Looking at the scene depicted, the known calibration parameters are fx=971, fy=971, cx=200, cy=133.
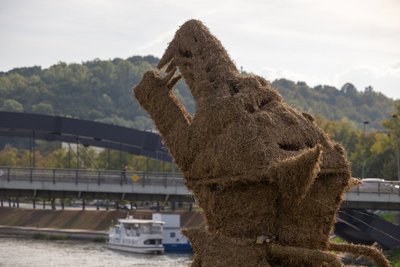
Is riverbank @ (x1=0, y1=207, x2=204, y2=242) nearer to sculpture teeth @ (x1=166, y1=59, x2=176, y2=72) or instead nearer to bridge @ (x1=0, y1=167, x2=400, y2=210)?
bridge @ (x1=0, y1=167, x2=400, y2=210)

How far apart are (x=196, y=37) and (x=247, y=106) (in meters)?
2.30

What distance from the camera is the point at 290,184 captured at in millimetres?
19094

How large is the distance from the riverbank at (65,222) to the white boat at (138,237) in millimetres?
6167

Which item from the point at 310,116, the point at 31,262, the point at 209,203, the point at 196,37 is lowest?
the point at 31,262

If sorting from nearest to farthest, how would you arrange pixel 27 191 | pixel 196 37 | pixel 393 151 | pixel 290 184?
1. pixel 290 184
2. pixel 196 37
3. pixel 27 191
4. pixel 393 151

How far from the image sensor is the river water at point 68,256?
186 feet

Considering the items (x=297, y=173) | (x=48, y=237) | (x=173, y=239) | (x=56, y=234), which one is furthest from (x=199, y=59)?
(x=56, y=234)

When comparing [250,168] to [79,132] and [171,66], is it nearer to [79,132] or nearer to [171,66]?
[171,66]

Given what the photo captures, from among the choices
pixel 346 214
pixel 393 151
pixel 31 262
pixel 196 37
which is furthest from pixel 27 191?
pixel 196 37

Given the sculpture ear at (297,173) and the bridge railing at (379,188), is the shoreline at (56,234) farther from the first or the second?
the sculpture ear at (297,173)

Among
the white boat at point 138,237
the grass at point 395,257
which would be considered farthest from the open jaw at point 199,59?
the white boat at point 138,237

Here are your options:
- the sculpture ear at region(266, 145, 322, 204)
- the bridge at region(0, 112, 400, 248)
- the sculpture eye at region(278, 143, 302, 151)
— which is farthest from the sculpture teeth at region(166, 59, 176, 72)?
the bridge at region(0, 112, 400, 248)

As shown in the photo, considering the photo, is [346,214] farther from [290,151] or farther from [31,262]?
[290,151]

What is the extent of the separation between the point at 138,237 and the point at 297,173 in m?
55.2
